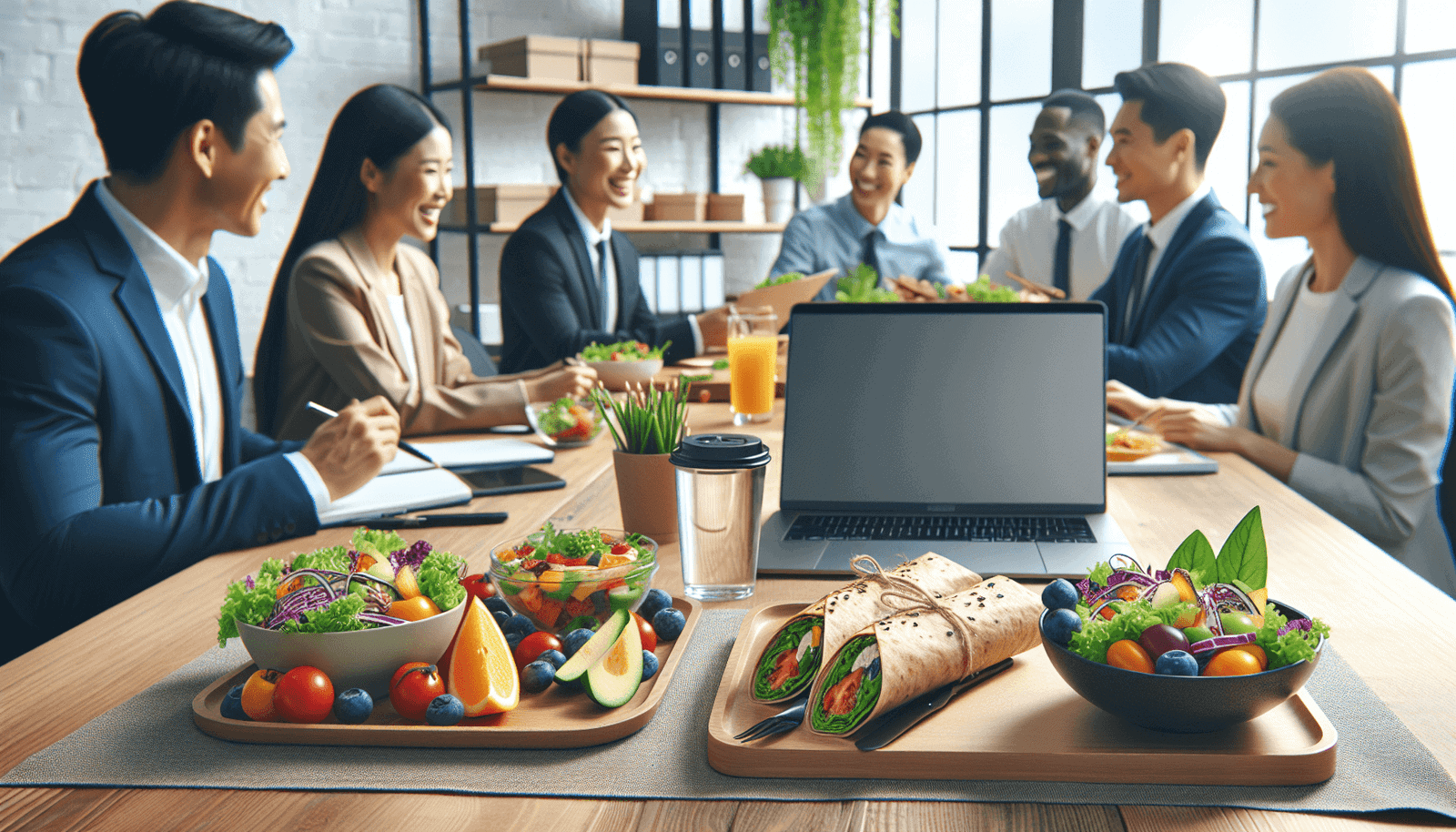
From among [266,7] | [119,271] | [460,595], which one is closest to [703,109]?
[266,7]

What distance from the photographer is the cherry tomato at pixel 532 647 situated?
777 millimetres

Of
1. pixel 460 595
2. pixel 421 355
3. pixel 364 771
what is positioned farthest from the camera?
pixel 421 355

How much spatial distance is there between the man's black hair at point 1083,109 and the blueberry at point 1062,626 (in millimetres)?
3658

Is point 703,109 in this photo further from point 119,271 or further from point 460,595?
point 460,595

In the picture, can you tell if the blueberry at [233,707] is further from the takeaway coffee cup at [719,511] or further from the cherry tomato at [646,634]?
the takeaway coffee cup at [719,511]

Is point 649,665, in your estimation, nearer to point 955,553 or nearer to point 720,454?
point 720,454

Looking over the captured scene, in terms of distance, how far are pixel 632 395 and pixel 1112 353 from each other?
66.7 inches

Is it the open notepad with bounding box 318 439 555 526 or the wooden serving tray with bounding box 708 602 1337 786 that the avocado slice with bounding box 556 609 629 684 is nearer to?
the wooden serving tray with bounding box 708 602 1337 786

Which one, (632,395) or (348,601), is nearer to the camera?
(348,601)

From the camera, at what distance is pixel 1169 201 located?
110 inches

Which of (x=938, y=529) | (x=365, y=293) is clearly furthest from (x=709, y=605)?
(x=365, y=293)

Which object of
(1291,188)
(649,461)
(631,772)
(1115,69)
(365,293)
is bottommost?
(631,772)

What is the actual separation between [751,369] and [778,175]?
3106 mm

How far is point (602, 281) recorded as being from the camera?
3379mm
